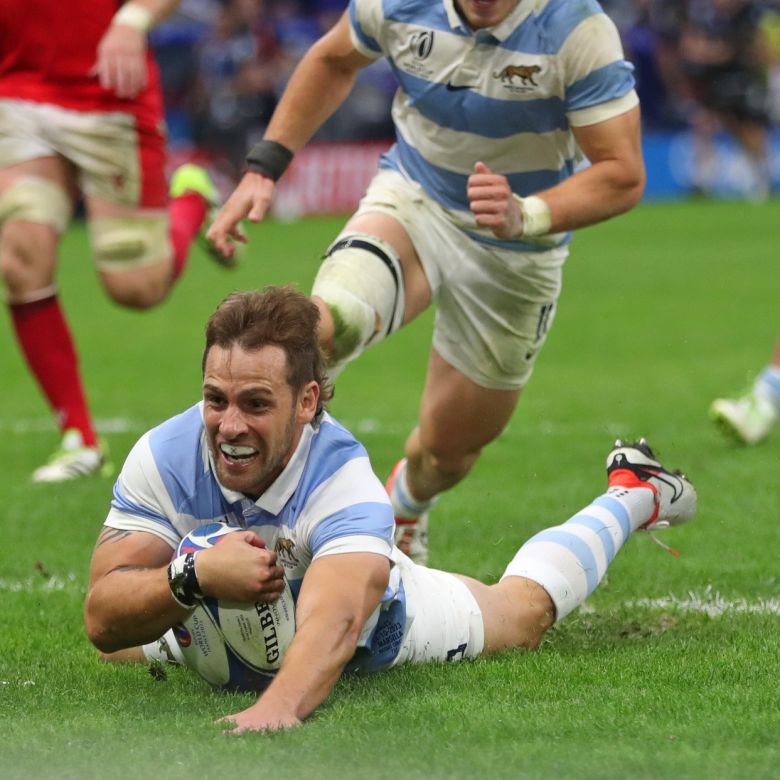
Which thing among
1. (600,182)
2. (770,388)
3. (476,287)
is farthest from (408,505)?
(770,388)

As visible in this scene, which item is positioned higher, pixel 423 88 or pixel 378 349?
pixel 423 88

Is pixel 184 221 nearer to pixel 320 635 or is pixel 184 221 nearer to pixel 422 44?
pixel 422 44

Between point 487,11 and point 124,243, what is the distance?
3.00m

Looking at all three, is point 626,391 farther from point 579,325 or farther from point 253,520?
point 253,520

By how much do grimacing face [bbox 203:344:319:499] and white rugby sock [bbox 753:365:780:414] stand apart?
4.79 metres

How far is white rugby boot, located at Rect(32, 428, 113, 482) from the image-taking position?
7.98 meters

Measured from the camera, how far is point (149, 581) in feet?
14.2

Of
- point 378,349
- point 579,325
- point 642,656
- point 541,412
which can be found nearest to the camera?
point 642,656

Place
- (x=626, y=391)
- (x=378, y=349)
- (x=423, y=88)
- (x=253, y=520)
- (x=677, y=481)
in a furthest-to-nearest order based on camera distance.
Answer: (x=378, y=349)
(x=626, y=391)
(x=423, y=88)
(x=677, y=481)
(x=253, y=520)

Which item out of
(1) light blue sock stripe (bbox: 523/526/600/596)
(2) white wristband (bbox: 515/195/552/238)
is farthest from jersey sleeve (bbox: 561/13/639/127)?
(1) light blue sock stripe (bbox: 523/526/600/596)

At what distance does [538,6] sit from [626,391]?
541 cm

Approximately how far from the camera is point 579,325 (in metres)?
13.9

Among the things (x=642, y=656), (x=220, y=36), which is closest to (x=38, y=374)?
(x=642, y=656)

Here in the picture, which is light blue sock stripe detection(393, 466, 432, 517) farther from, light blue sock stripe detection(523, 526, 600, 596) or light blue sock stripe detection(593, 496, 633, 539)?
light blue sock stripe detection(523, 526, 600, 596)
